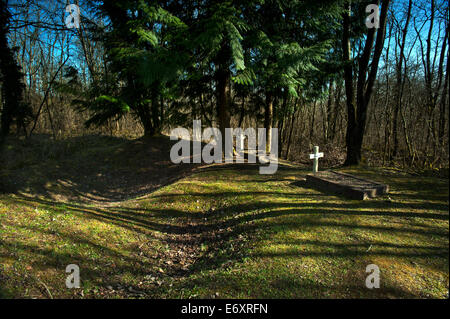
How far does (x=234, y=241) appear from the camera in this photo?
4.39 meters

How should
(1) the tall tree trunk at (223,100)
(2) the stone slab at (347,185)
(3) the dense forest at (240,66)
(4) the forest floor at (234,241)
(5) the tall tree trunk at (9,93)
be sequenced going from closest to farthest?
(4) the forest floor at (234,241) < (2) the stone slab at (347,185) < (3) the dense forest at (240,66) < (1) the tall tree trunk at (223,100) < (5) the tall tree trunk at (9,93)

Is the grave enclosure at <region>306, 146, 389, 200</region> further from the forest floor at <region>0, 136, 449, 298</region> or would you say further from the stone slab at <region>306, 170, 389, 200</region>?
the forest floor at <region>0, 136, 449, 298</region>

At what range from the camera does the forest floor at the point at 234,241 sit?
2.32m

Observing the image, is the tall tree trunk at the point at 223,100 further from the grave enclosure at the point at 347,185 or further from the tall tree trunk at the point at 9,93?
the tall tree trunk at the point at 9,93

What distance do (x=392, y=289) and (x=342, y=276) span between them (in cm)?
58

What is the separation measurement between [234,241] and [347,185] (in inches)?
104

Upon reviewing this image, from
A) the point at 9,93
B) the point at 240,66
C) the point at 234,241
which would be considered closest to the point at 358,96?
the point at 240,66

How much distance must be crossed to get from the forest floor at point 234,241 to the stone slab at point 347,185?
19 cm

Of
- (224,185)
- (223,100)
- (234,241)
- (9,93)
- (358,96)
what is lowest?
(234,241)

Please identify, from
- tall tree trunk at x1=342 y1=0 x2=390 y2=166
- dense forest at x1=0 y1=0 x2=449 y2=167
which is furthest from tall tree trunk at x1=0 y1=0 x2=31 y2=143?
tall tree trunk at x1=342 y1=0 x2=390 y2=166

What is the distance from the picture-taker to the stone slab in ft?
13.7

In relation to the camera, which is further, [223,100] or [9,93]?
[9,93]

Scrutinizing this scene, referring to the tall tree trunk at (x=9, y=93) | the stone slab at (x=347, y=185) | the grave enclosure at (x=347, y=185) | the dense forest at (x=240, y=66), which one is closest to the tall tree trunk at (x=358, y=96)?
the dense forest at (x=240, y=66)

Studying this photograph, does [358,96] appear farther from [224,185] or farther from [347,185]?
[224,185]
